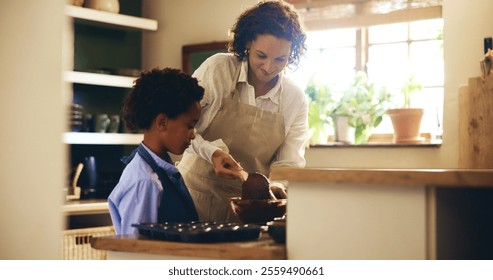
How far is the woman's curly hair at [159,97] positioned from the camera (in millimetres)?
1624

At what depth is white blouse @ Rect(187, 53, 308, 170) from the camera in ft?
6.08

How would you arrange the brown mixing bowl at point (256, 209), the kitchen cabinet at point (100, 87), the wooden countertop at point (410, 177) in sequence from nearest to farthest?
the wooden countertop at point (410, 177), the brown mixing bowl at point (256, 209), the kitchen cabinet at point (100, 87)

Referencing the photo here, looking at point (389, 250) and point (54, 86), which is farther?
point (54, 86)

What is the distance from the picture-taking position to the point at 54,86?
1.11 metres

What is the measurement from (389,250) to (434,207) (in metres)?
0.09

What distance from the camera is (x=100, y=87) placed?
12.2ft

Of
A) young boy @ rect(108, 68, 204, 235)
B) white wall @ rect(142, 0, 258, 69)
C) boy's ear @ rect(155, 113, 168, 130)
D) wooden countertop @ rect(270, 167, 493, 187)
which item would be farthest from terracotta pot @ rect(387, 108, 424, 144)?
wooden countertop @ rect(270, 167, 493, 187)

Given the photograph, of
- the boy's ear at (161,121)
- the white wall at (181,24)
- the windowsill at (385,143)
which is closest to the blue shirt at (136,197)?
the boy's ear at (161,121)

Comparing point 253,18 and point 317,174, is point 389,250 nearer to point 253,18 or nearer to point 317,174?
point 317,174

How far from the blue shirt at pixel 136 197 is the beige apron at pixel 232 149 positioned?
1.18 feet

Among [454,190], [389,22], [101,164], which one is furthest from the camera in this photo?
A: [101,164]

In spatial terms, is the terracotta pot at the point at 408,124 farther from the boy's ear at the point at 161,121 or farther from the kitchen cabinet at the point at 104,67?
the boy's ear at the point at 161,121
